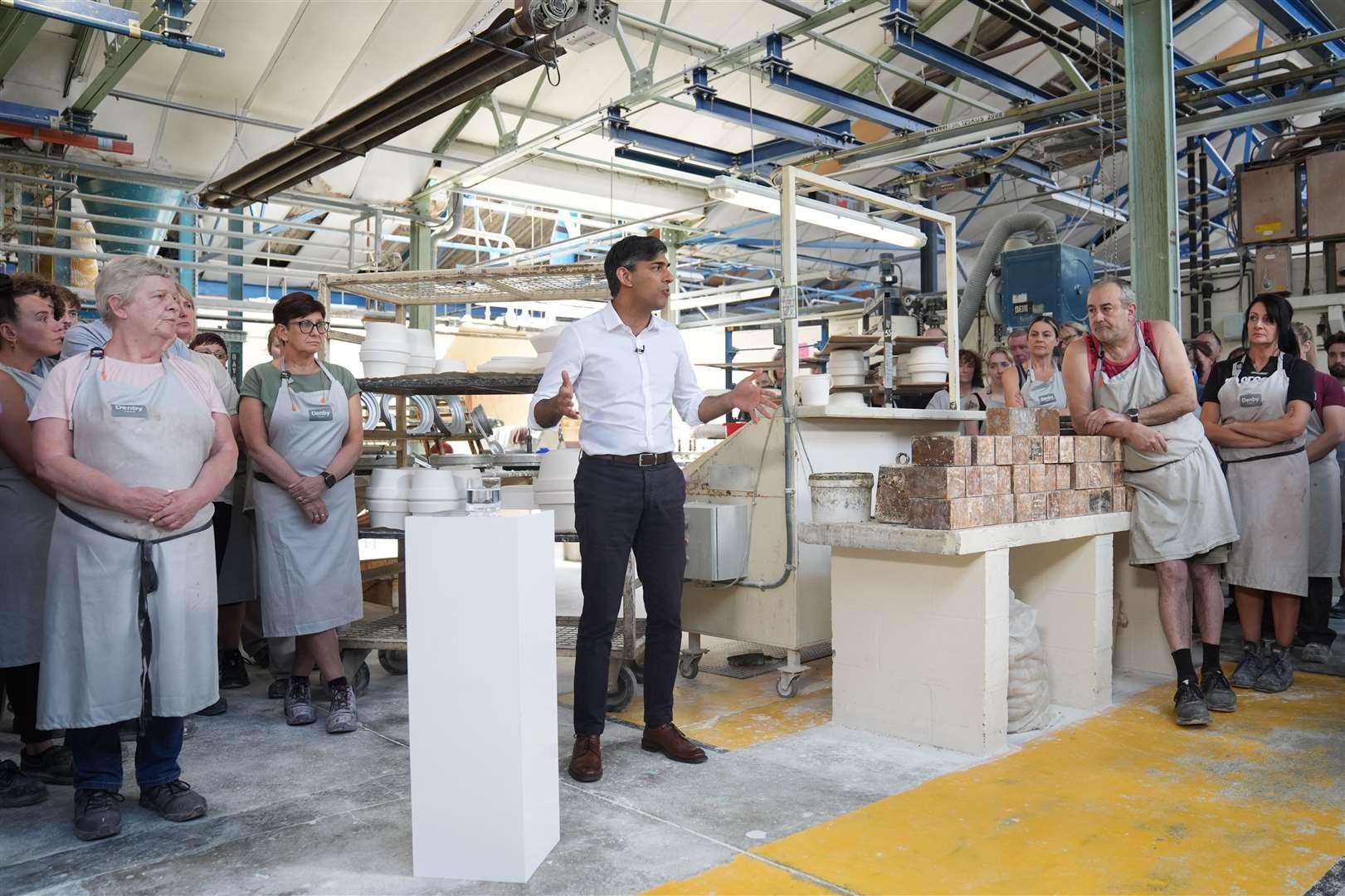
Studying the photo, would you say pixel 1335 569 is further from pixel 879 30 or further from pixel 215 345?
pixel 879 30

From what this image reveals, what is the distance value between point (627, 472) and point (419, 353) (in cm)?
184

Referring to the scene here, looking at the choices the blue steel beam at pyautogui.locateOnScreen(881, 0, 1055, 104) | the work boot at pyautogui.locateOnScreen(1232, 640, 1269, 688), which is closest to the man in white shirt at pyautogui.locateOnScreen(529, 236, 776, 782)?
the work boot at pyautogui.locateOnScreen(1232, 640, 1269, 688)

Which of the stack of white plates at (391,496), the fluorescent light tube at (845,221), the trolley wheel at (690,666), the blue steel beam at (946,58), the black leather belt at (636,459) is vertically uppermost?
the blue steel beam at (946,58)

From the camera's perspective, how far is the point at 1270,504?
393 cm

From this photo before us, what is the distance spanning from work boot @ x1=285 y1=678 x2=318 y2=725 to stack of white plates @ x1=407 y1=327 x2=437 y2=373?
146cm

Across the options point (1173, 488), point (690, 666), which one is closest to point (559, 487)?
point (690, 666)

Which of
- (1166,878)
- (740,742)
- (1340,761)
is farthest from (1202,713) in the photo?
(740,742)

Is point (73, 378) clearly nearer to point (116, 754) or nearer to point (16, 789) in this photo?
point (116, 754)

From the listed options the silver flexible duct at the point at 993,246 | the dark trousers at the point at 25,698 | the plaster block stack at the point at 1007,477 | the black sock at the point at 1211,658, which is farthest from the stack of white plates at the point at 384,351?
the silver flexible duct at the point at 993,246

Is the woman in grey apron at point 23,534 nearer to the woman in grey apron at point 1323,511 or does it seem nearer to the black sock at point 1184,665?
the black sock at point 1184,665

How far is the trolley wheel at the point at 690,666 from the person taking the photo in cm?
434

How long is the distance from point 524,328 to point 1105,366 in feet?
42.8

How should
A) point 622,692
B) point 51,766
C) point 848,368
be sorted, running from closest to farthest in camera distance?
point 51,766 < point 622,692 < point 848,368

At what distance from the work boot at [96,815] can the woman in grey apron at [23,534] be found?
0.42 m
